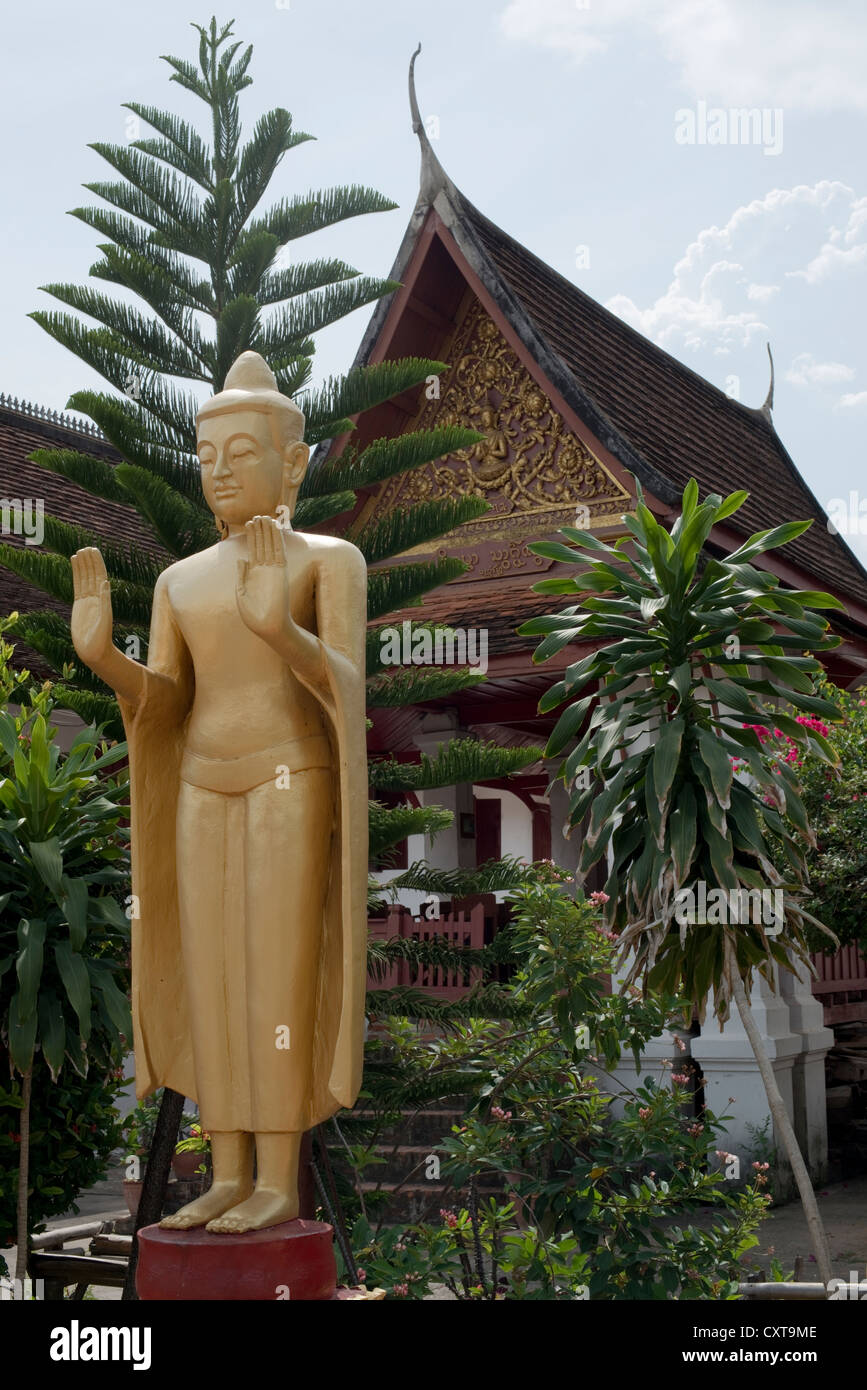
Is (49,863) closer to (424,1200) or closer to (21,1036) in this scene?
(21,1036)

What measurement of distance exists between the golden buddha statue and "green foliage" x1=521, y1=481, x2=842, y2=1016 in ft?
6.42

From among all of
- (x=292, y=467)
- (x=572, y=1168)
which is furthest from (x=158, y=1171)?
(x=292, y=467)

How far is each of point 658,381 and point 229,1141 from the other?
9.87 metres

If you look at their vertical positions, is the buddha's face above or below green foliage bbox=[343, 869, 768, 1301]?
above

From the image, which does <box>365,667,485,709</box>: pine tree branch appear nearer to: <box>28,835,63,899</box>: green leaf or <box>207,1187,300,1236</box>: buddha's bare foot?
<box>28,835,63,899</box>: green leaf

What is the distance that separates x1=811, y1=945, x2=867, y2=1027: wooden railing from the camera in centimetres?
1145

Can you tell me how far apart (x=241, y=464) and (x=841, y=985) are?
917 cm

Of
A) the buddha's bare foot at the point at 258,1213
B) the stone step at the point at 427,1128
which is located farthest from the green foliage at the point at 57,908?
the stone step at the point at 427,1128

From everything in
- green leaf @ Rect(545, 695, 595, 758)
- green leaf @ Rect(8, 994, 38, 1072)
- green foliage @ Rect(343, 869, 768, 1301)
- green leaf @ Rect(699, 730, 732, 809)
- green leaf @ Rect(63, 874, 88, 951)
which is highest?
green leaf @ Rect(545, 695, 595, 758)

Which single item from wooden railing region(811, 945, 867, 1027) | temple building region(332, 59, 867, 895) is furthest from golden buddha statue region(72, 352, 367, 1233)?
wooden railing region(811, 945, 867, 1027)

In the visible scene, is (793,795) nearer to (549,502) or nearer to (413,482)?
(549,502)

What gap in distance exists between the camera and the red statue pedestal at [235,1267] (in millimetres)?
3293

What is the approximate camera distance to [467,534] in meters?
10.1
